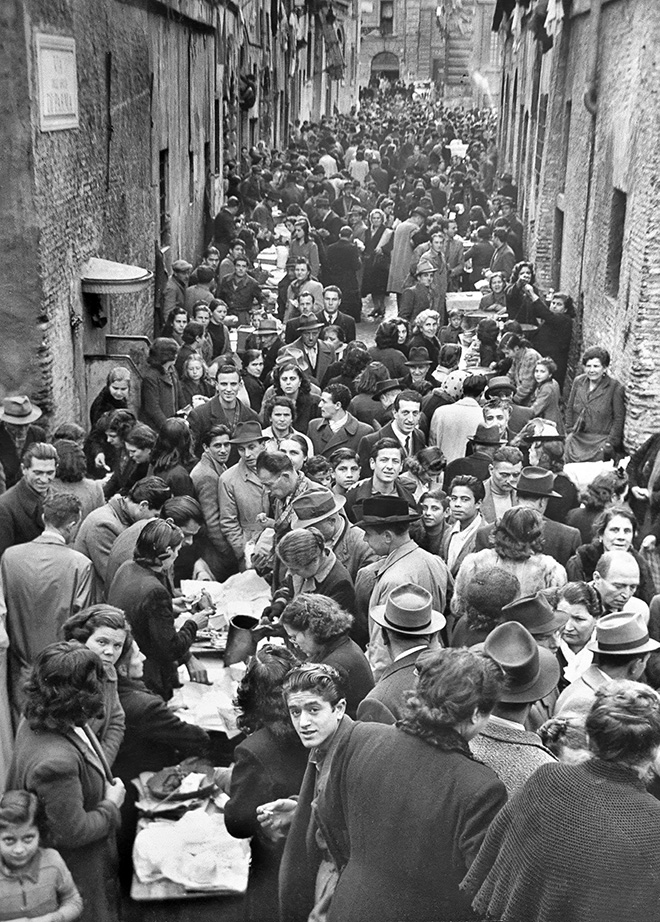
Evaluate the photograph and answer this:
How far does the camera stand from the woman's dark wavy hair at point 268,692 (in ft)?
14.1

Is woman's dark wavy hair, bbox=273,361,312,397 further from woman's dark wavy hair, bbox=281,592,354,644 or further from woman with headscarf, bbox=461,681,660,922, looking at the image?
woman with headscarf, bbox=461,681,660,922

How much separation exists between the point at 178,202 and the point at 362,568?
38.1ft

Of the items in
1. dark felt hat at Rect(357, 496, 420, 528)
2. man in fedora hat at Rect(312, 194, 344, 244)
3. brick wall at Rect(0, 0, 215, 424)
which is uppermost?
brick wall at Rect(0, 0, 215, 424)

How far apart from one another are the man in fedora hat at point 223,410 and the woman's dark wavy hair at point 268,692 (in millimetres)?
4139

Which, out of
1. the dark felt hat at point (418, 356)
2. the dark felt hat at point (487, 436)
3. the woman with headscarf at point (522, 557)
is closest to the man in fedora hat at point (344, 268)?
the dark felt hat at point (418, 356)

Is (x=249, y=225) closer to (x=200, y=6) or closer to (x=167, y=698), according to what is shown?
(x=200, y=6)

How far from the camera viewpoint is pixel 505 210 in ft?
72.6

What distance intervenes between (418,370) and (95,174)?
3430 mm

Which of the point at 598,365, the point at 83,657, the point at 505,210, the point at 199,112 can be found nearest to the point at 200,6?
the point at 199,112

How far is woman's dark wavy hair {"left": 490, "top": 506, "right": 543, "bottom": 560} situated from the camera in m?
5.70

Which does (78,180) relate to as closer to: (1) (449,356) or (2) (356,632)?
(1) (449,356)

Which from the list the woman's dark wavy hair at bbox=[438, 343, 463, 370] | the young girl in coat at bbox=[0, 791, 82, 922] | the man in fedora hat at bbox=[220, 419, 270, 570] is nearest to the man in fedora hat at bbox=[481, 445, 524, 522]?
the man in fedora hat at bbox=[220, 419, 270, 570]

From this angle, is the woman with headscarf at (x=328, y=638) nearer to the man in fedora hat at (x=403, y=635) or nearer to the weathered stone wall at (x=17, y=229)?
the man in fedora hat at (x=403, y=635)

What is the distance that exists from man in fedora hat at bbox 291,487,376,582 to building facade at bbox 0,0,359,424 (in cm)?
306
